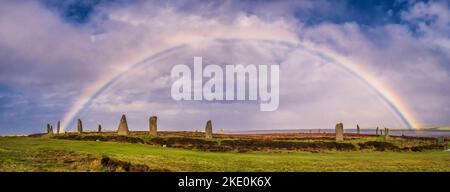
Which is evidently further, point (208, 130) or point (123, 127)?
point (123, 127)

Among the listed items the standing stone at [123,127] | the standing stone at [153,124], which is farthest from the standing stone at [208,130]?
the standing stone at [123,127]

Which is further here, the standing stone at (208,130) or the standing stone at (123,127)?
the standing stone at (123,127)

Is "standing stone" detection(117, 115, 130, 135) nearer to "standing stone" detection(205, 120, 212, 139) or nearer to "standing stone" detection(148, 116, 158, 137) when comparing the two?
"standing stone" detection(148, 116, 158, 137)

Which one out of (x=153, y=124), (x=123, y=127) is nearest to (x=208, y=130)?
(x=153, y=124)

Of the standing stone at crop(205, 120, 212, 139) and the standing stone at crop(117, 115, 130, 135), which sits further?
the standing stone at crop(117, 115, 130, 135)

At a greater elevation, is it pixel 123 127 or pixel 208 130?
pixel 123 127

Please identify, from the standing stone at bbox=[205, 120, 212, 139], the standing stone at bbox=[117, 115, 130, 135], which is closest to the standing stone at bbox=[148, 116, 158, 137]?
the standing stone at bbox=[117, 115, 130, 135]

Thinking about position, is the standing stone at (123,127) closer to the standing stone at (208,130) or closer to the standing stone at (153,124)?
the standing stone at (153,124)

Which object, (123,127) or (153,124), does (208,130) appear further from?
(123,127)
